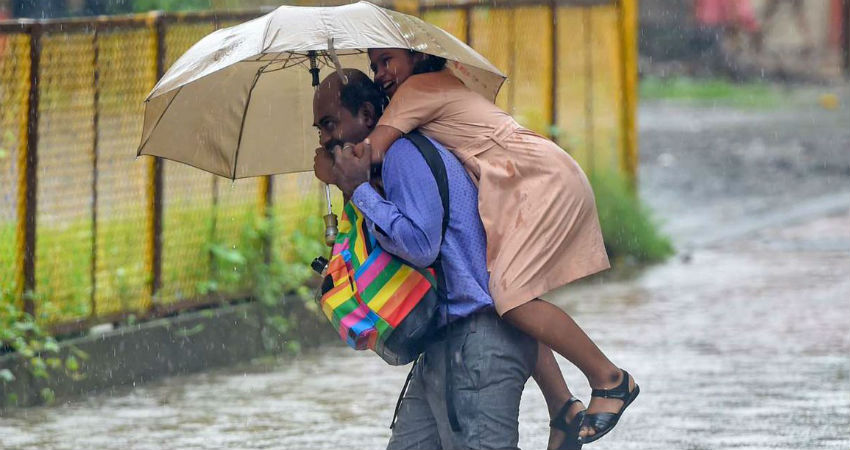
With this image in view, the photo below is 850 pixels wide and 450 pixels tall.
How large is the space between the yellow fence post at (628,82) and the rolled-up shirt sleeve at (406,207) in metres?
7.93

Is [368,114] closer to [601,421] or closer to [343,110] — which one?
[343,110]

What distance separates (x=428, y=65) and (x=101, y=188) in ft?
12.6

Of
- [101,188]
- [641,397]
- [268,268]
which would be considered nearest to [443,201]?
[641,397]

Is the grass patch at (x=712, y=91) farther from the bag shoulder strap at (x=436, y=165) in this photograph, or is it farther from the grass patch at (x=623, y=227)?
the bag shoulder strap at (x=436, y=165)

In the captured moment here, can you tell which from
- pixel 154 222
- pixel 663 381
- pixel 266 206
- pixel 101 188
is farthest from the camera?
pixel 266 206

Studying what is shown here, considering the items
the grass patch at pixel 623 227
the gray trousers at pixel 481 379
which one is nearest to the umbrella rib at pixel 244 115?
the gray trousers at pixel 481 379

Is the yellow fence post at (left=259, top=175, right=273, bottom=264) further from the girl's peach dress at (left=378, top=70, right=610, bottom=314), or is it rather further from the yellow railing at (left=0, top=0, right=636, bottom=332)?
the girl's peach dress at (left=378, top=70, right=610, bottom=314)

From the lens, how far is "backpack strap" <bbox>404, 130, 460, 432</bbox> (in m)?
Result: 4.66

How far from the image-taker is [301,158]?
215 inches

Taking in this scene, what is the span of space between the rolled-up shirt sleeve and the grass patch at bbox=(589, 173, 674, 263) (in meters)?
7.51

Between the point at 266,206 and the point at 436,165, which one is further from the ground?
→ the point at 436,165

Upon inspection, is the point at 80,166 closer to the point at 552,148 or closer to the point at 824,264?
the point at 552,148

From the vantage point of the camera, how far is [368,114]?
487 centimetres

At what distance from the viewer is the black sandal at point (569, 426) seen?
16.9ft
